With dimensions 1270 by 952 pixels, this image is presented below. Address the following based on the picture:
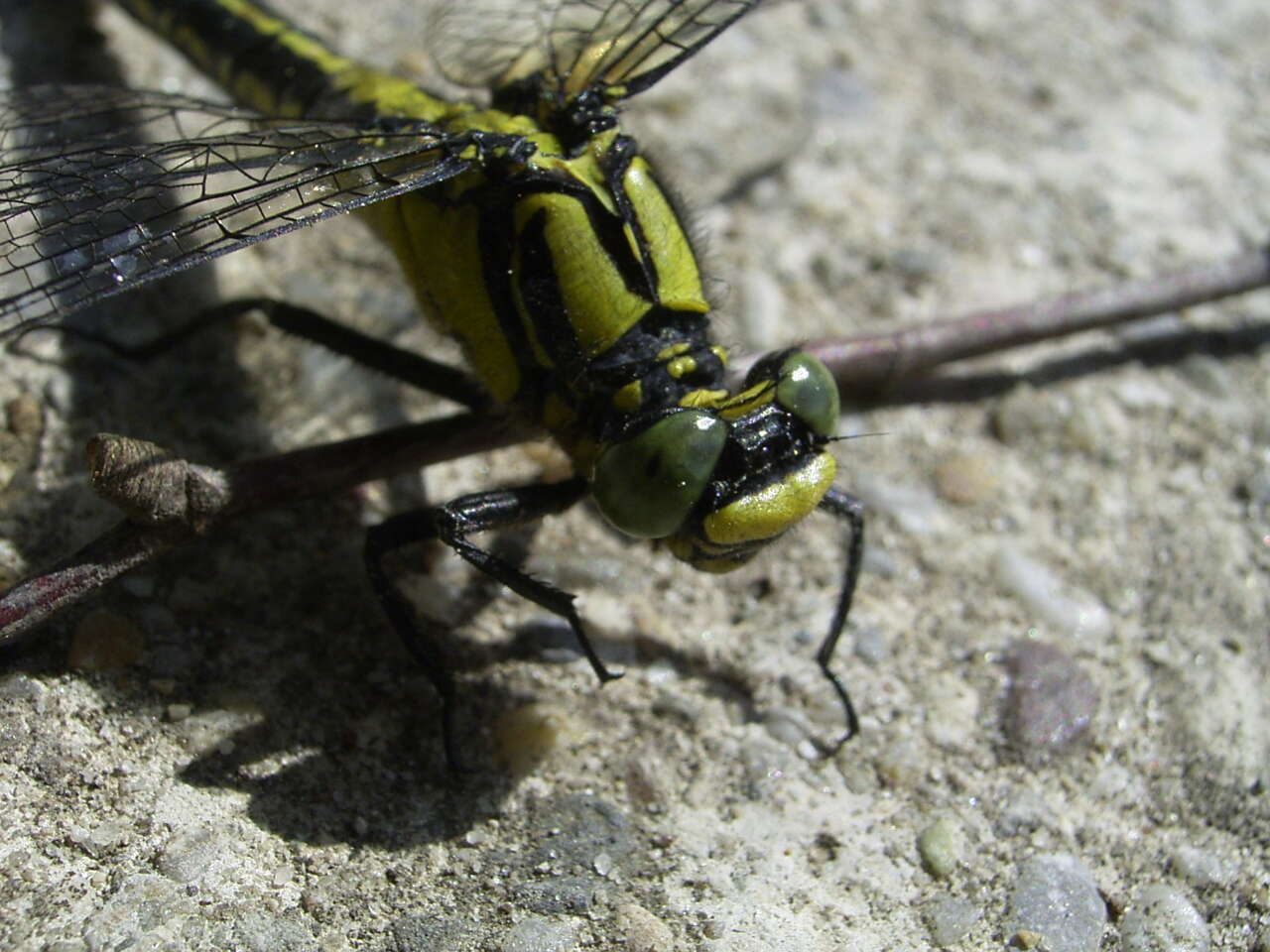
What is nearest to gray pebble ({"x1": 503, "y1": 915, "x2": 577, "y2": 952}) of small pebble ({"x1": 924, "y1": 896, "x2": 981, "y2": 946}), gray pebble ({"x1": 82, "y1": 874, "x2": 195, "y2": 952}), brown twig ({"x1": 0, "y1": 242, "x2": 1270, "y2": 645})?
gray pebble ({"x1": 82, "y1": 874, "x2": 195, "y2": 952})

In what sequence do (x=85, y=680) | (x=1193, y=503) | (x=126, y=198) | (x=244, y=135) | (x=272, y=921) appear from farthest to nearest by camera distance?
(x=1193, y=503)
(x=244, y=135)
(x=126, y=198)
(x=85, y=680)
(x=272, y=921)

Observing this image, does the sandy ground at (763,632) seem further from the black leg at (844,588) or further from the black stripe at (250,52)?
the black stripe at (250,52)

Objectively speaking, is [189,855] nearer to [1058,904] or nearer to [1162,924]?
[1058,904]

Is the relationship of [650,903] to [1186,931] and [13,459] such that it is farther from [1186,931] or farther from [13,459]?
[13,459]

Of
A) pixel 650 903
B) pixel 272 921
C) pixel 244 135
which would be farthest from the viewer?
pixel 244 135

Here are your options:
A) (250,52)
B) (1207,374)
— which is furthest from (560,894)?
(250,52)

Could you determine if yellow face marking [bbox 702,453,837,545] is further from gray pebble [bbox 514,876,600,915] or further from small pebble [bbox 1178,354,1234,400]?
small pebble [bbox 1178,354,1234,400]

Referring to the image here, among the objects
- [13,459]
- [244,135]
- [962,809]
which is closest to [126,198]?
[244,135]
